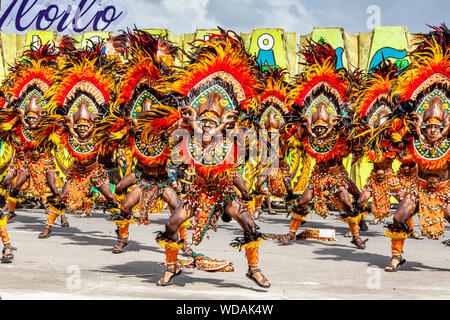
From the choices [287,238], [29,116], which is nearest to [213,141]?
[287,238]

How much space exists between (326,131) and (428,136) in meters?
2.26

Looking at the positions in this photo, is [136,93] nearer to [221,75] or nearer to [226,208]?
[221,75]

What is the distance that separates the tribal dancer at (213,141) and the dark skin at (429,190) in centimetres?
209

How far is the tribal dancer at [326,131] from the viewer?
8461 millimetres

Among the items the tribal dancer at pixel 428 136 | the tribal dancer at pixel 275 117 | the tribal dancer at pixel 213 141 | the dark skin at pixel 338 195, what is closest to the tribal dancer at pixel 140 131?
the tribal dancer at pixel 213 141

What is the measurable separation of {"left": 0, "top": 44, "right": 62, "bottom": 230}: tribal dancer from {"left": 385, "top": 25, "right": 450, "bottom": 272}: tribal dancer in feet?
20.4

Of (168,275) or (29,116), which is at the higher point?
(29,116)

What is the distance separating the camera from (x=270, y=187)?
11977 millimetres

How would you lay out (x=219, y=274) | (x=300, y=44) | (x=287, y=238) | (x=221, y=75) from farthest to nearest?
(x=300, y=44)
(x=287, y=238)
(x=219, y=274)
(x=221, y=75)

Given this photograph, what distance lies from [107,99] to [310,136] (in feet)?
11.3

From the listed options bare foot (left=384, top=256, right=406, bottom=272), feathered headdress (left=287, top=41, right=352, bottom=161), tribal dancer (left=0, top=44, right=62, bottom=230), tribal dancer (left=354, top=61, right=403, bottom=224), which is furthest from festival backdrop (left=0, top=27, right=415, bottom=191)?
bare foot (left=384, top=256, right=406, bottom=272)

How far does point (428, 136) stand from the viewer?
6.37 m

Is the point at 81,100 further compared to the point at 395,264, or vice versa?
the point at 81,100

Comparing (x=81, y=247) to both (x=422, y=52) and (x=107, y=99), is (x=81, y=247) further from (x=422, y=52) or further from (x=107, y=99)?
(x=422, y=52)
